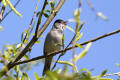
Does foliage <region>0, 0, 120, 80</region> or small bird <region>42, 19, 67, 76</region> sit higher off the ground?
small bird <region>42, 19, 67, 76</region>

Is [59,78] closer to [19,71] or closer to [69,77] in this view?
[69,77]

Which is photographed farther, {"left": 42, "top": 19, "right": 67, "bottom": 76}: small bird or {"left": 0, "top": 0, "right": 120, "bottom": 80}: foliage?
{"left": 42, "top": 19, "right": 67, "bottom": 76}: small bird

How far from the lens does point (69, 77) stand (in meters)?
0.97

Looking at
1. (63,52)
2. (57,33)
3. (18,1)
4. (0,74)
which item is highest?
(57,33)

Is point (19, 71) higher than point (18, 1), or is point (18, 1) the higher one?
point (18, 1)

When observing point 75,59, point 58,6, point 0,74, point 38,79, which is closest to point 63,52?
point 58,6

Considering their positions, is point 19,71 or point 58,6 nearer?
point 19,71

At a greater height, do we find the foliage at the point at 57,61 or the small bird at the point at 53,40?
the small bird at the point at 53,40

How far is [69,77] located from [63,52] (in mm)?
1262

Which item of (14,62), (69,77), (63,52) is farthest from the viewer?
(63,52)

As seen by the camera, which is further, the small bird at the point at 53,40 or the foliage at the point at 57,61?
the small bird at the point at 53,40

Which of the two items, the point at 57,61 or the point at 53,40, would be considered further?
the point at 53,40

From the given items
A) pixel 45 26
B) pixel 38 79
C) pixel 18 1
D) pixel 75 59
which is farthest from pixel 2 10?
pixel 75 59

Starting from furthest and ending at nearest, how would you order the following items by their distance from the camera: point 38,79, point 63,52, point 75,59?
point 63,52 < point 38,79 < point 75,59
